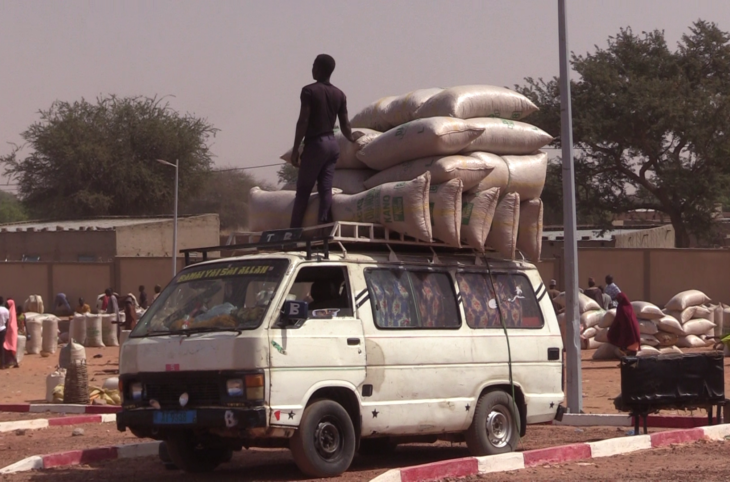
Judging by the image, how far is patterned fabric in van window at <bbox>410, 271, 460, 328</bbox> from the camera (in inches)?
370

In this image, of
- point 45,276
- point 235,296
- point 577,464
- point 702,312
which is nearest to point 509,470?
point 577,464

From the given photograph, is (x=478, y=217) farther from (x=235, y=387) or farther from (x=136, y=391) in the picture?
(x=136, y=391)

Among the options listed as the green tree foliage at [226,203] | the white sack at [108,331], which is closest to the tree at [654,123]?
the white sack at [108,331]

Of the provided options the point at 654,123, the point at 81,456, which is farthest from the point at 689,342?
the point at 654,123

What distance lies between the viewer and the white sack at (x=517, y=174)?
411 inches

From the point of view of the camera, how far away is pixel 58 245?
50.0 meters

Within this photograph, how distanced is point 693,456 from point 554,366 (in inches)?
59.4

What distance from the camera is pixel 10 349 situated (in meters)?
23.5

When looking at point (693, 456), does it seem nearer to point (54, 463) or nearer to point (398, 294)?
point (398, 294)

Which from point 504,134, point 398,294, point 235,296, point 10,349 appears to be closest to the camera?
point 235,296

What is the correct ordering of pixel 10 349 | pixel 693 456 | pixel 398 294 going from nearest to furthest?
pixel 398 294, pixel 693 456, pixel 10 349

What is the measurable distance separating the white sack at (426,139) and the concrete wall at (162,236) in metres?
39.6

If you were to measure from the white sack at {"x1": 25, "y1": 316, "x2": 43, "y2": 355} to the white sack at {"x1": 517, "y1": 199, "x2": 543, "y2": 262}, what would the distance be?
18986 mm

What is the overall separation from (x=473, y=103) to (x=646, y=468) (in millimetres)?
4020
